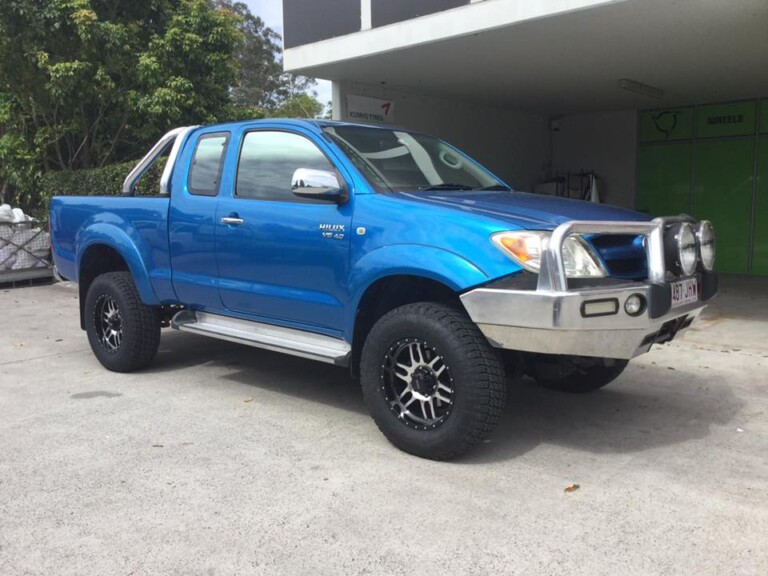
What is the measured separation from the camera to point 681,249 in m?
3.83

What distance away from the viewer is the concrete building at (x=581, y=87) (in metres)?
7.69

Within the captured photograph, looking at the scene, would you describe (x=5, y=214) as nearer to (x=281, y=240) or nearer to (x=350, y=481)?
(x=281, y=240)

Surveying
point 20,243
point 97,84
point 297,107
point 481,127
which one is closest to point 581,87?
point 481,127

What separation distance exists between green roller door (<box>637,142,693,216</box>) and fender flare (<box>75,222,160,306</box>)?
11.0m

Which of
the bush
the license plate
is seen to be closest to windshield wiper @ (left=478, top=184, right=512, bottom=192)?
the license plate

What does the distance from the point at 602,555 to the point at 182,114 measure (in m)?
13.6

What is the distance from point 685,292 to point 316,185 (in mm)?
2238

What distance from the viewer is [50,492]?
349 centimetres

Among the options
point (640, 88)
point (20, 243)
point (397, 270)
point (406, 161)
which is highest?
point (640, 88)

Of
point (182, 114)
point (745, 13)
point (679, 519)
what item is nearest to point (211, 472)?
point (679, 519)

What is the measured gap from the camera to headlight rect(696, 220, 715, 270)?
4105mm

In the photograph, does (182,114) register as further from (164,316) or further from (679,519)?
(679,519)

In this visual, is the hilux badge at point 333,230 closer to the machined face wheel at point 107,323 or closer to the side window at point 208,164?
the side window at point 208,164

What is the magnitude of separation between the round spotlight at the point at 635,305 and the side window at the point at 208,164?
3028mm
